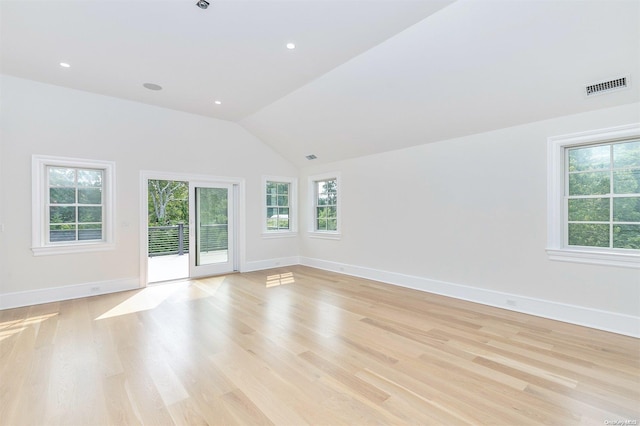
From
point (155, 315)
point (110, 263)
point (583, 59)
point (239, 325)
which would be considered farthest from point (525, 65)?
point (110, 263)

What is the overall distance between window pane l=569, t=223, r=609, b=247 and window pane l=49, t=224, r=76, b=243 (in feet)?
23.4

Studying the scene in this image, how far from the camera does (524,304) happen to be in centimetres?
383

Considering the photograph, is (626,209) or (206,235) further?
(206,235)

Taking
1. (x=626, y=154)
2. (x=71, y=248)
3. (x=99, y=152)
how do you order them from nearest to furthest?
(x=626, y=154) < (x=71, y=248) < (x=99, y=152)

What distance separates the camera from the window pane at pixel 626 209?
3236 millimetres

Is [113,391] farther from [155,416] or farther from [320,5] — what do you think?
[320,5]

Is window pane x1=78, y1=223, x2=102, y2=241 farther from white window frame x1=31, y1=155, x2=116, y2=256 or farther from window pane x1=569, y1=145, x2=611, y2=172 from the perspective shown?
window pane x1=569, y1=145, x2=611, y2=172

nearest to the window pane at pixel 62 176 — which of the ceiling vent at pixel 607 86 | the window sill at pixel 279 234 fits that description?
the window sill at pixel 279 234

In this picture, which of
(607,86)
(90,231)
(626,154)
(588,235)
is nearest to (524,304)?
(588,235)

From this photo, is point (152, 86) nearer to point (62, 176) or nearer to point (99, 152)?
point (99, 152)

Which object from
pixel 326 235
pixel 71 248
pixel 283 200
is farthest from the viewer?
pixel 283 200

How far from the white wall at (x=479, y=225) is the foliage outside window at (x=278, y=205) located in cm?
189

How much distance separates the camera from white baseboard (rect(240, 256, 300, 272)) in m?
6.52

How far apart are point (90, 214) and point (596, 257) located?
709 cm
